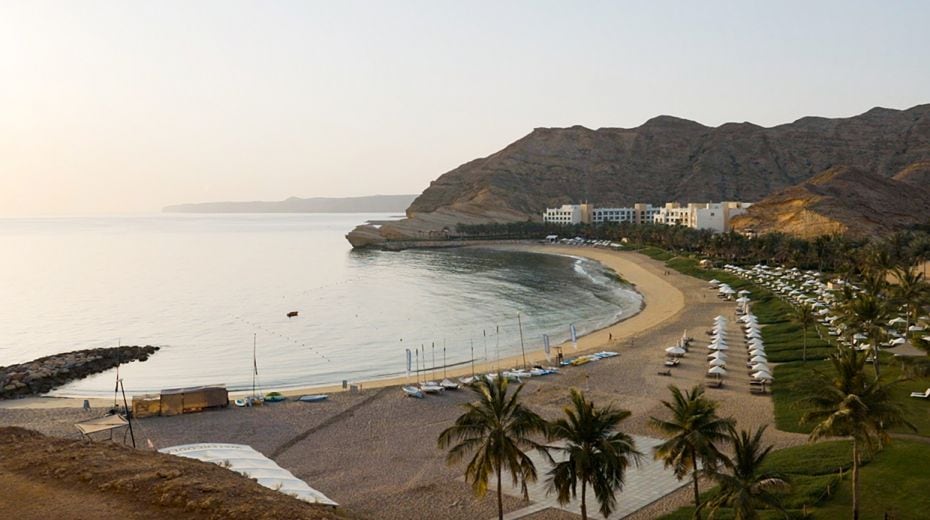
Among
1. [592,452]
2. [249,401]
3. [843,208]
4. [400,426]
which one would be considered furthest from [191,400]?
[843,208]

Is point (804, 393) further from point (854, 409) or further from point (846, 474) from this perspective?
point (854, 409)

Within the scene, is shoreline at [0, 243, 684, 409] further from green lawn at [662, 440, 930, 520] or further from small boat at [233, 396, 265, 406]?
green lawn at [662, 440, 930, 520]

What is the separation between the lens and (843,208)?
4471 inches

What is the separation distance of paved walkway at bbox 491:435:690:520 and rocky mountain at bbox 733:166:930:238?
92.9 metres

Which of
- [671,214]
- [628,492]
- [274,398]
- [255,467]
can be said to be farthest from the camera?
[671,214]

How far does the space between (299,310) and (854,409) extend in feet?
211

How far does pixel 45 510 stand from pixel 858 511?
19.0 metres

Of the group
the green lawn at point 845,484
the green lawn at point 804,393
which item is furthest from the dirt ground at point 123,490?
the green lawn at point 804,393

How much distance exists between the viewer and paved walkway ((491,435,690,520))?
68.4ft

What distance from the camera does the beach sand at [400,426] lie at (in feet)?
75.5

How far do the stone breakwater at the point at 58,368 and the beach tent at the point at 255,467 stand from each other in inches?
1066

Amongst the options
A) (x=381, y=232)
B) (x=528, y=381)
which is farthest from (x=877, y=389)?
(x=381, y=232)

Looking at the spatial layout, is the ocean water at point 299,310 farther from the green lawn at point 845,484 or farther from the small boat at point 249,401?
the green lawn at point 845,484

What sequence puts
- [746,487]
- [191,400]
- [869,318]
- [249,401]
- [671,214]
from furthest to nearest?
[671,214], [249,401], [191,400], [869,318], [746,487]
